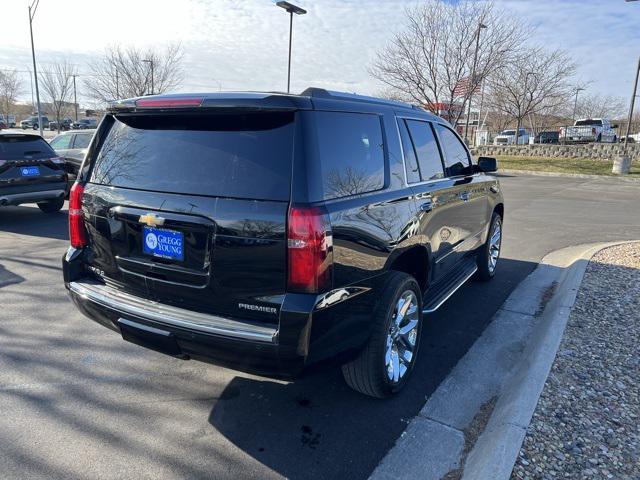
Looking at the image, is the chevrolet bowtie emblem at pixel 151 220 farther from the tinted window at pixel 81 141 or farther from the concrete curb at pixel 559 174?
the concrete curb at pixel 559 174

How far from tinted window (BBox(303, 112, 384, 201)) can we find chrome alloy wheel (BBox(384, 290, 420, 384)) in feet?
2.80

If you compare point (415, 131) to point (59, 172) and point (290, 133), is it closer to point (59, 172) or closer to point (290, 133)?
point (290, 133)

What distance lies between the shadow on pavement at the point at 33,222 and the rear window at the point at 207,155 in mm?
5458

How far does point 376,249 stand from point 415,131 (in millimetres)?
1351

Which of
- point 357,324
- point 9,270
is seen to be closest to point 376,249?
point 357,324

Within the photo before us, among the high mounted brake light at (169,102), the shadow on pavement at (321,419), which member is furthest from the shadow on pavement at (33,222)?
the shadow on pavement at (321,419)

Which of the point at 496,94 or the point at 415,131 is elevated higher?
the point at 496,94

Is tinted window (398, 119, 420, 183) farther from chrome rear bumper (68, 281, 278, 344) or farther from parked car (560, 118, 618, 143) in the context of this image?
parked car (560, 118, 618, 143)

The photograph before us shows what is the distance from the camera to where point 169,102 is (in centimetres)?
278

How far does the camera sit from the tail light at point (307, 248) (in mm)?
2434

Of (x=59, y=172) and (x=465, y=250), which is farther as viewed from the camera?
(x=59, y=172)

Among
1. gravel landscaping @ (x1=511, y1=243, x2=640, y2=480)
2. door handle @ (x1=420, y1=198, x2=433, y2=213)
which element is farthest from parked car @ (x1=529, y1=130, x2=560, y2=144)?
door handle @ (x1=420, y1=198, x2=433, y2=213)

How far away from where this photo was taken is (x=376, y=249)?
2.97 m

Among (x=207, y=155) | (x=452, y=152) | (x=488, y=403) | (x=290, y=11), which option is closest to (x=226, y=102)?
(x=207, y=155)
